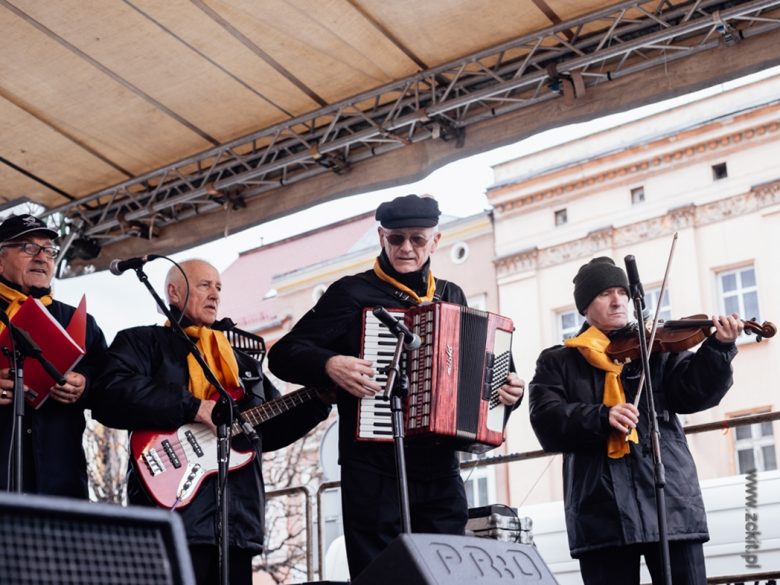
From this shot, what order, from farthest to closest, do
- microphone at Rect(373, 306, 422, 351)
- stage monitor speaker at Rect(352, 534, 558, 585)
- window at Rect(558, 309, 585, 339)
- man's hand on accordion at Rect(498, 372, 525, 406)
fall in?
window at Rect(558, 309, 585, 339) → man's hand on accordion at Rect(498, 372, 525, 406) → microphone at Rect(373, 306, 422, 351) → stage monitor speaker at Rect(352, 534, 558, 585)

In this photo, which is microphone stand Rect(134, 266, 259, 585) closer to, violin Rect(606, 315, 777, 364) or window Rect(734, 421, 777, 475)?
violin Rect(606, 315, 777, 364)

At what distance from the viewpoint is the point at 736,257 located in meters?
18.3

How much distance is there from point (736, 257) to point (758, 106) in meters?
2.91

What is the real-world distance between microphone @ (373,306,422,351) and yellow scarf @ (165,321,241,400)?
42.9 inches

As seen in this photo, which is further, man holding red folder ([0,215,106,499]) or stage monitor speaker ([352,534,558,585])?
man holding red folder ([0,215,106,499])

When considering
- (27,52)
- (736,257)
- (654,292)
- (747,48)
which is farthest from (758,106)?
(27,52)

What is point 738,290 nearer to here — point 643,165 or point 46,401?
point 643,165

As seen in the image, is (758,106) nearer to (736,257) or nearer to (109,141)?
(736,257)

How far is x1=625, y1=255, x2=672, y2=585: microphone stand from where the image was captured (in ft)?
11.1

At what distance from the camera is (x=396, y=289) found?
152 inches

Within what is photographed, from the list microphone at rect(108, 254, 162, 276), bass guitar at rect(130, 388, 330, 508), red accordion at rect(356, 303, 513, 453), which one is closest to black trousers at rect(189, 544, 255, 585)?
bass guitar at rect(130, 388, 330, 508)

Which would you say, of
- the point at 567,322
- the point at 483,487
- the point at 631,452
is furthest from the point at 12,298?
the point at 567,322

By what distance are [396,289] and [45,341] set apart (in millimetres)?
1411

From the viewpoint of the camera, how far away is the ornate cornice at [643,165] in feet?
58.5
